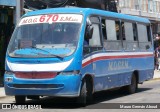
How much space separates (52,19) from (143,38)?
6162 mm

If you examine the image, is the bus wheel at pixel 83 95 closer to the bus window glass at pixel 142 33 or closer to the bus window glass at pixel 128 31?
the bus window glass at pixel 128 31

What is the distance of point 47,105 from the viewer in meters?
13.0

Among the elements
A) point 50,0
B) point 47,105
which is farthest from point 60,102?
point 50,0

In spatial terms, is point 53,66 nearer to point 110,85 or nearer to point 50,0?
point 110,85

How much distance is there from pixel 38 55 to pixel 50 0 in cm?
1075

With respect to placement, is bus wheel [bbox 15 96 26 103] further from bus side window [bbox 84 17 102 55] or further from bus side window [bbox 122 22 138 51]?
bus side window [bbox 122 22 138 51]

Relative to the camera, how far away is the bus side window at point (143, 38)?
700 inches

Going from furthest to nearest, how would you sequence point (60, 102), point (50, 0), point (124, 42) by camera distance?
point (50, 0)
point (124, 42)
point (60, 102)

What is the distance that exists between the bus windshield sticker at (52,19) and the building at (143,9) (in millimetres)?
33579

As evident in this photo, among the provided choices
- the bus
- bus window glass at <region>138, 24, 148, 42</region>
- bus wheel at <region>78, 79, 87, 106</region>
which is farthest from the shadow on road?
bus window glass at <region>138, 24, 148, 42</region>

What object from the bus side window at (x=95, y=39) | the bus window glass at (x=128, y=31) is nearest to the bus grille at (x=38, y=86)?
the bus side window at (x=95, y=39)

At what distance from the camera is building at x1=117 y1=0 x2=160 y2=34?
4880 cm

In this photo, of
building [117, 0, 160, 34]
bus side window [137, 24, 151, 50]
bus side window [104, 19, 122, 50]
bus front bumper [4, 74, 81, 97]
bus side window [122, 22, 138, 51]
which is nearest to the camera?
bus front bumper [4, 74, 81, 97]

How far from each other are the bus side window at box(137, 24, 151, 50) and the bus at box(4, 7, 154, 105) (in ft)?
9.76
